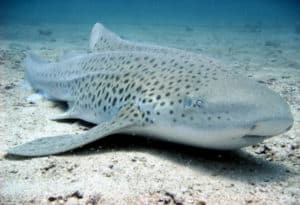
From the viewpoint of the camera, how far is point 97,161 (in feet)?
13.2

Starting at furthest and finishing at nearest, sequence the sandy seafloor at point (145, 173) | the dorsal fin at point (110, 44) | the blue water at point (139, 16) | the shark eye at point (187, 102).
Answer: the blue water at point (139, 16) → the dorsal fin at point (110, 44) → the shark eye at point (187, 102) → the sandy seafloor at point (145, 173)

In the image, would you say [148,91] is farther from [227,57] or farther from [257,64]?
[227,57]

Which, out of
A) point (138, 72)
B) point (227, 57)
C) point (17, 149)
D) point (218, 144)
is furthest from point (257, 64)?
point (17, 149)

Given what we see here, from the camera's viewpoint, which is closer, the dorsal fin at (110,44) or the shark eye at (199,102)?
the shark eye at (199,102)

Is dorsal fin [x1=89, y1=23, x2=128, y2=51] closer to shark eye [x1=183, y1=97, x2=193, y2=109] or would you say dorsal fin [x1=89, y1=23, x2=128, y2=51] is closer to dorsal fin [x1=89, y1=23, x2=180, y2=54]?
dorsal fin [x1=89, y1=23, x2=180, y2=54]

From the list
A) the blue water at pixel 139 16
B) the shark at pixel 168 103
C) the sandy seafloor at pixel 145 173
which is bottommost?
the sandy seafloor at pixel 145 173

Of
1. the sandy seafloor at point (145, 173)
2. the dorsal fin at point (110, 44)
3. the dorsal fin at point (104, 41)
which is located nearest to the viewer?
the sandy seafloor at point (145, 173)

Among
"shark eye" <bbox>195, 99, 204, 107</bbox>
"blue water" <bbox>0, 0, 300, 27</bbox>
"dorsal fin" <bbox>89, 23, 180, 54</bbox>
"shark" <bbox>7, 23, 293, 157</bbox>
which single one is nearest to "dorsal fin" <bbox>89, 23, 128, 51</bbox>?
"dorsal fin" <bbox>89, 23, 180, 54</bbox>

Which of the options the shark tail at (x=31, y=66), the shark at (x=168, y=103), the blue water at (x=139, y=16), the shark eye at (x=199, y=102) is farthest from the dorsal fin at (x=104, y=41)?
the blue water at (x=139, y=16)

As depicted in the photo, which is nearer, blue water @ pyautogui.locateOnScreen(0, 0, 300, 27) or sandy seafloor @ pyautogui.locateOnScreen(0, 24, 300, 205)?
sandy seafloor @ pyautogui.locateOnScreen(0, 24, 300, 205)

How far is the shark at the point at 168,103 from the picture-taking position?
3516mm

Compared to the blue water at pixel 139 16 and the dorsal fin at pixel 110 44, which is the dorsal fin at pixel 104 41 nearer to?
the dorsal fin at pixel 110 44

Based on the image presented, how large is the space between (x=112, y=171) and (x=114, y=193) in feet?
1.60

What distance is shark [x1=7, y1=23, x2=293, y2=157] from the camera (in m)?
3.52
